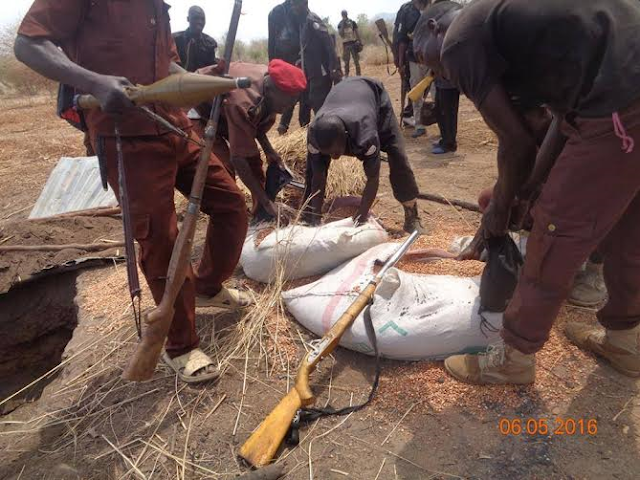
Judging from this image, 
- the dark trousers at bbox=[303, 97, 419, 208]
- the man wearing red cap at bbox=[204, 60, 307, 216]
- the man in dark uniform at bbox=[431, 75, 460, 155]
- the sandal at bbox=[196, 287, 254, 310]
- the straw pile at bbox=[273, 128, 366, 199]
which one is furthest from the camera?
the man in dark uniform at bbox=[431, 75, 460, 155]

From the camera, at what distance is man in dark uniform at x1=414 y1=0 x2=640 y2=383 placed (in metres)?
1.25

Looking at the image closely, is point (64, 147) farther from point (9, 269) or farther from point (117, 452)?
point (117, 452)

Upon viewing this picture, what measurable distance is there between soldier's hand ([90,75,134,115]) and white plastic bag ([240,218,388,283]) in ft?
4.37

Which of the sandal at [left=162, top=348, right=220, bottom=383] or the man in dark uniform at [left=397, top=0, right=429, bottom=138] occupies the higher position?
the man in dark uniform at [left=397, top=0, right=429, bottom=138]

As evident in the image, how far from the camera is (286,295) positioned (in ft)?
8.14

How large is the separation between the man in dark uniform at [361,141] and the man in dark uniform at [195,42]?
8.33 ft

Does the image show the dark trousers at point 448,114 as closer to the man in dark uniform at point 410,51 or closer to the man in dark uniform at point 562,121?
the man in dark uniform at point 410,51

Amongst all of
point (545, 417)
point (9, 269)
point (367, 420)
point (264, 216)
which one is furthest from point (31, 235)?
point (545, 417)

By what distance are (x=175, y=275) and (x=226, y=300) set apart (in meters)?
0.93

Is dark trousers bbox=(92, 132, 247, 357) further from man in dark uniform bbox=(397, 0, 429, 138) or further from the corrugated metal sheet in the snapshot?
man in dark uniform bbox=(397, 0, 429, 138)

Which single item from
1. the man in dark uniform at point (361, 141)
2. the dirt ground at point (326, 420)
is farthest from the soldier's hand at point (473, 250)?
the man in dark uniform at point (361, 141)

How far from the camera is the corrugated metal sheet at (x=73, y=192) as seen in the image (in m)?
4.50

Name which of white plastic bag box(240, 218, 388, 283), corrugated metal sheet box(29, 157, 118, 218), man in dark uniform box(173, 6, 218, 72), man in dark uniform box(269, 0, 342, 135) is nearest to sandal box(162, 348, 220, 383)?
white plastic bag box(240, 218, 388, 283)

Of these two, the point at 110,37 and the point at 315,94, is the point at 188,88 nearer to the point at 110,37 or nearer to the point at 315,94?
the point at 110,37
